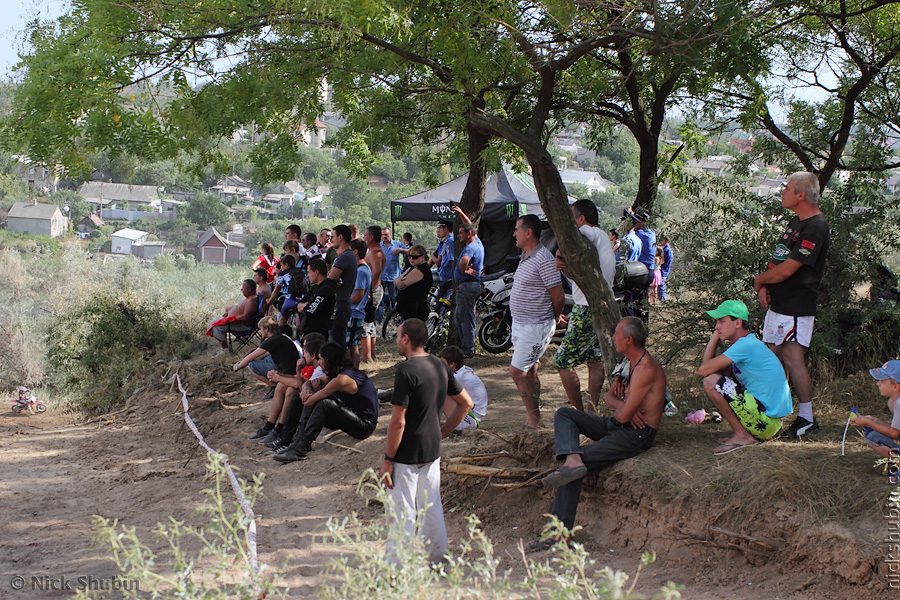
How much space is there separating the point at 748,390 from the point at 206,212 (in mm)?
62096

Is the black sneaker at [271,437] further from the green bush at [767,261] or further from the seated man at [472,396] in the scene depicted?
the green bush at [767,261]

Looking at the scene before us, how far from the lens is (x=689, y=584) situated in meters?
4.54

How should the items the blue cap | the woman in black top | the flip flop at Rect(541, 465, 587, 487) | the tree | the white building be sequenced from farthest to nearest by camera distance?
the tree
the white building
the woman in black top
the flip flop at Rect(541, 465, 587, 487)
the blue cap

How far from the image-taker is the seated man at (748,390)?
5371mm

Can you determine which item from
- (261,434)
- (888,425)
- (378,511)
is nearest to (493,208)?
(261,434)

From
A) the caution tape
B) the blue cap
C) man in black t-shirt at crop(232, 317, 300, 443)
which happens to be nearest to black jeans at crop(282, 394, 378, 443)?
man in black t-shirt at crop(232, 317, 300, 443)

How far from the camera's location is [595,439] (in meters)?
5.64

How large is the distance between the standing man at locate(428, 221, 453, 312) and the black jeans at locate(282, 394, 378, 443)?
389 cm

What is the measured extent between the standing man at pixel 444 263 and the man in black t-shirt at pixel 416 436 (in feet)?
20.0

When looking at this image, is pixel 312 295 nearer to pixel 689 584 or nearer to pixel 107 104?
pixel 107 104

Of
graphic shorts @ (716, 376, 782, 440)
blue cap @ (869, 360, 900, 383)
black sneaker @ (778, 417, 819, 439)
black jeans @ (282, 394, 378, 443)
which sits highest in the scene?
blue cap @ (869, 360, 900, 383)

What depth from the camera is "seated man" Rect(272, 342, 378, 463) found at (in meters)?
7.27

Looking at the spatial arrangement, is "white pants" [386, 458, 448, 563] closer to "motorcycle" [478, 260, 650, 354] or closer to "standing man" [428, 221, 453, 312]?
"motorcycle" [478, 260, 650, 354]

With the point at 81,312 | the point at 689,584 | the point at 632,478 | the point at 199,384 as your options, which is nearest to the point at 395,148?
the point at 199,384
